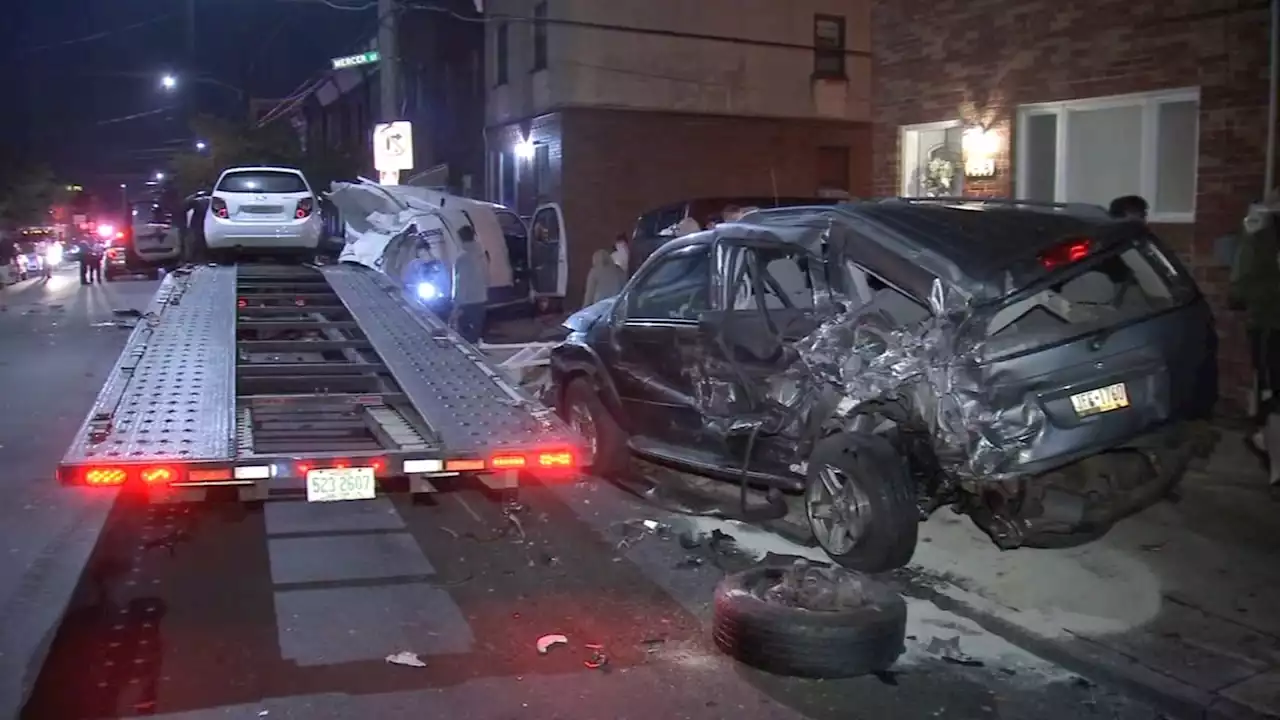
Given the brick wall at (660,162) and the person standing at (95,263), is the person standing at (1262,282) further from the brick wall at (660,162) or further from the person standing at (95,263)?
the person standing at (95,263)

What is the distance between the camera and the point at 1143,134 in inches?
468

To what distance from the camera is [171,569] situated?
744 centimetres

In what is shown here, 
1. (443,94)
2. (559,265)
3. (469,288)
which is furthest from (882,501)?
(443,94)

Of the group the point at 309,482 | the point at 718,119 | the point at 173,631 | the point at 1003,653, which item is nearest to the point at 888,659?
the point at 1003,653

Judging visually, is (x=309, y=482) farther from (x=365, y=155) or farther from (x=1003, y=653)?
(x=365, y=155)

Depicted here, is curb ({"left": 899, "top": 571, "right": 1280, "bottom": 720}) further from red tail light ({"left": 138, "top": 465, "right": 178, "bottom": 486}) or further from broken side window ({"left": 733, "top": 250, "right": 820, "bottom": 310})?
red tail light ({"left": 138, "top": 465, "right": 178, "bottom": 486})

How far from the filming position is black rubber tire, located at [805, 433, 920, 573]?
6766 mm

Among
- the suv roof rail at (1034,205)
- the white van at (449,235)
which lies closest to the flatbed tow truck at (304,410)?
the suv roof rail at (1034,205)

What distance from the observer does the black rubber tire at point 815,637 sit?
5578mm

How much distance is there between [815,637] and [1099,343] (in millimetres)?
2209

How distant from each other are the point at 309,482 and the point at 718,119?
20.6 m

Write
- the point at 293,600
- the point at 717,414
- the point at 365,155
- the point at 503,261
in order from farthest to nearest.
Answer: the point at 365,155
the point at 503,261
the point at 717,414
the point at 293,600

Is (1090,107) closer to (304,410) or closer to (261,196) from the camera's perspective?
(304,410)

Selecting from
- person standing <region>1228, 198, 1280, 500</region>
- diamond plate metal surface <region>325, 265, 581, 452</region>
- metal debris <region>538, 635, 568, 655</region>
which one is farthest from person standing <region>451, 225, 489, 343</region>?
metal debris <region>538, 635, 568, 655</region>
